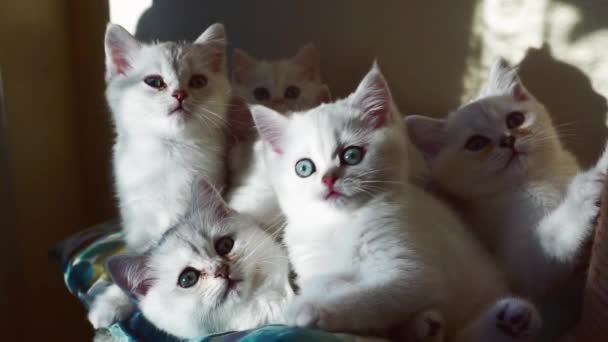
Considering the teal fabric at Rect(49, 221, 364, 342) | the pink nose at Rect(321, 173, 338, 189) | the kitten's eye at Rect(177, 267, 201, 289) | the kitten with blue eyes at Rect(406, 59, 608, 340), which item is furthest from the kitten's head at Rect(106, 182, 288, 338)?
the kitten with blue eyes at Rect(406, 59, 608, 340)

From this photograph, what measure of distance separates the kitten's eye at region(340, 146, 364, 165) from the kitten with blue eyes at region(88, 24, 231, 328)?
0.42m

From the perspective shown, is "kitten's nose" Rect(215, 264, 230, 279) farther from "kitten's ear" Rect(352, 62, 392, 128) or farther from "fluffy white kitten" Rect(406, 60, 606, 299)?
"fluffy white kitten" Rect(406, 60, 606, 299)

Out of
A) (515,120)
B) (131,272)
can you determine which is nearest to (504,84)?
(515,120)

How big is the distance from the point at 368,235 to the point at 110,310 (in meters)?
0.64

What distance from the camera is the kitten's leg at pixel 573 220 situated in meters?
0.96

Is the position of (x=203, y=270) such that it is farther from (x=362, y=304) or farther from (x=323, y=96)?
(x=323, y=96)

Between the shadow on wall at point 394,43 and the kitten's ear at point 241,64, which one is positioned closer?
the shadow on wall at point 394,43

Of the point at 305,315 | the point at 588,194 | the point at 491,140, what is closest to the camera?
the point at 305,315

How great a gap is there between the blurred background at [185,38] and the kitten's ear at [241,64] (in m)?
0.21

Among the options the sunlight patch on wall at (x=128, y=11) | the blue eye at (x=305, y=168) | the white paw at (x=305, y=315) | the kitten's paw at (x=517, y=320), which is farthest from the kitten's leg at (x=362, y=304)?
the sunlight patch on wall at (x=128, y=11)

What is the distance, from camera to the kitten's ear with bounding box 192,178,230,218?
1.15 meters

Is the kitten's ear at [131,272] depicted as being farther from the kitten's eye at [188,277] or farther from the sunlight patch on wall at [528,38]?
the sunlight patch on wall at [528,38]

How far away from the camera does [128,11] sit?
6.18 ft

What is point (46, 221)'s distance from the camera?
1.87 metres
